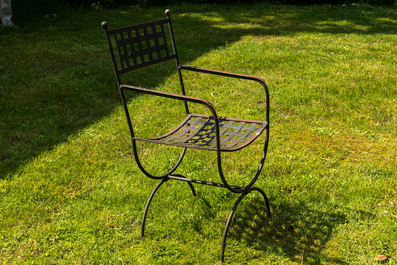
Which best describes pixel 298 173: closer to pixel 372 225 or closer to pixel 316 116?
pixel 372 225

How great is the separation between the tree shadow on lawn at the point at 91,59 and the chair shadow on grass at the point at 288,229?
6.67 ft

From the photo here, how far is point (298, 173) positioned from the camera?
11.9ft

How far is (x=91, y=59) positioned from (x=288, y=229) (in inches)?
187

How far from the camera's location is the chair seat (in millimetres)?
2631

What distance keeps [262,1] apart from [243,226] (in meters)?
9.33

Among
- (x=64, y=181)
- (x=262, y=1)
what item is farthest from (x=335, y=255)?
(x=262, y=1)

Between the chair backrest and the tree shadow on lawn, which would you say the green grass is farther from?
the chair backrest

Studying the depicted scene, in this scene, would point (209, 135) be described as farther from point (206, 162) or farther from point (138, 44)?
point (206, 162)

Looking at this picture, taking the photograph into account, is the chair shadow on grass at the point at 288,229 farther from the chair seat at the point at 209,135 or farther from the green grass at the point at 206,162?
the chair seat at the point at 209,135

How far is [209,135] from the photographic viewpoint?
288 cm

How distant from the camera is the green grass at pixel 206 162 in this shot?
2.87 m

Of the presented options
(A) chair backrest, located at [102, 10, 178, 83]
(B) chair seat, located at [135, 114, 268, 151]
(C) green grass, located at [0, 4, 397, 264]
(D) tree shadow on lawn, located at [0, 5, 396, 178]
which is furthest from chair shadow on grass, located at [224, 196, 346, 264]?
(D) tree shadow on lawn, located at [0, 5, 396, 178]

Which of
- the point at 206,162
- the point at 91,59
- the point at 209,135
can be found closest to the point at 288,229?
the point at 209,135

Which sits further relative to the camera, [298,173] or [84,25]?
[84,25]
